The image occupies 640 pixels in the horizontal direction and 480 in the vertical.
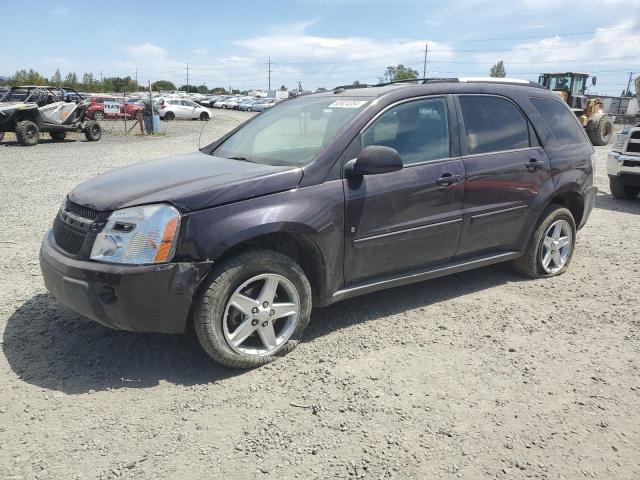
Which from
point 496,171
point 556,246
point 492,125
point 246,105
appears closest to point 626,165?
point 556,246

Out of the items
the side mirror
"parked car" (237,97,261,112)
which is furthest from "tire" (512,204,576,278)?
"parked car" (237,97,261,112)

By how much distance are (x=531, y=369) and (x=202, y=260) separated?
2.17 m

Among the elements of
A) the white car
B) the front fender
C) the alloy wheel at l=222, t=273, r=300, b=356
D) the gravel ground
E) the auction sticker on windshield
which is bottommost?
the gravel ground

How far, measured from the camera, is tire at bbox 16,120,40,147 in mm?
16964

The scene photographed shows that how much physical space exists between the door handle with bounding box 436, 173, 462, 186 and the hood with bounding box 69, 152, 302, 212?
3.80 ft

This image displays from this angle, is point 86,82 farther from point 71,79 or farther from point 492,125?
point 492,125

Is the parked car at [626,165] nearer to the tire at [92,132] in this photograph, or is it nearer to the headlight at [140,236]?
the headlight at [140,236]

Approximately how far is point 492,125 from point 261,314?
2.57 m

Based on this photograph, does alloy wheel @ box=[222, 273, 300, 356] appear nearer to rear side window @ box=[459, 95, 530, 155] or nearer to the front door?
the front door

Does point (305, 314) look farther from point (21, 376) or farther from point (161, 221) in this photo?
point (21, 376)

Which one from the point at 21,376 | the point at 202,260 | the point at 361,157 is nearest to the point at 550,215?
the point at 361,157

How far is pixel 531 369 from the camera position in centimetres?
340

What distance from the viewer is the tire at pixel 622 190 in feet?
30.7

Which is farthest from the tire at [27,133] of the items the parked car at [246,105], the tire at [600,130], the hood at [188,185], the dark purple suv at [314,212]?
the parked car at [246,105]
